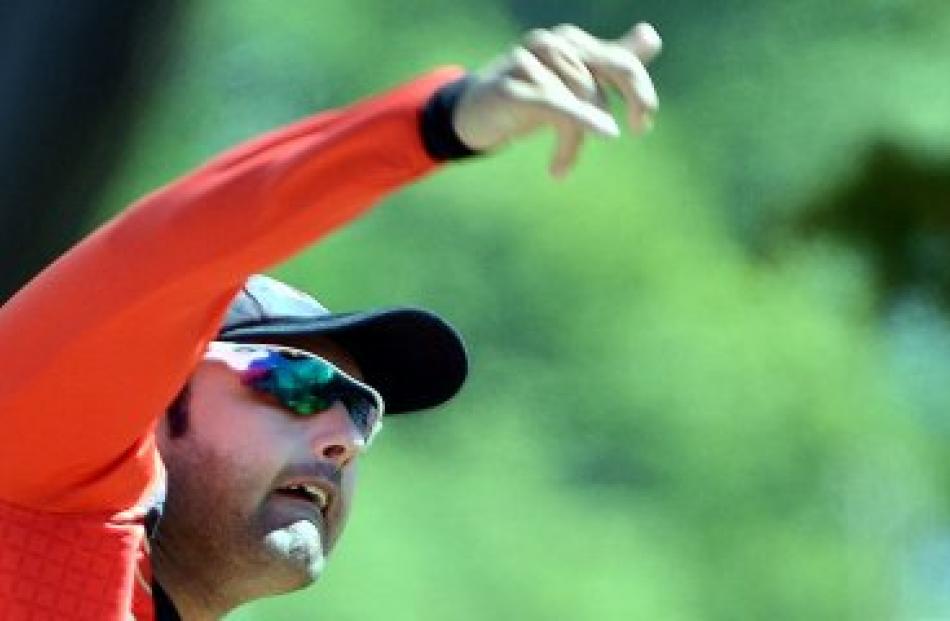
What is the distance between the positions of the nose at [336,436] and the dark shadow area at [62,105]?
85cm

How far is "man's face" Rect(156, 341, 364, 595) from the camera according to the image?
1.36m

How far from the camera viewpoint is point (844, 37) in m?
2.59

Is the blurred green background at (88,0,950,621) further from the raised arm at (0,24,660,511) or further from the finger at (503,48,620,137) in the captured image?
the finger at (503,48,620,137)

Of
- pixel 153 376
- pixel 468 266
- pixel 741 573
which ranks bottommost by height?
pixel 741 573

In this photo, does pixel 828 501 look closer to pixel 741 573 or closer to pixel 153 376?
pixel 741 573

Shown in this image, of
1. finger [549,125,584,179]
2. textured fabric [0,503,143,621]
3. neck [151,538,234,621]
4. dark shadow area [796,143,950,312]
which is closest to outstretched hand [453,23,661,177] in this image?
finger [549,125,584,179]

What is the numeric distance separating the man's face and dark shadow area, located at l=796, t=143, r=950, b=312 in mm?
1233

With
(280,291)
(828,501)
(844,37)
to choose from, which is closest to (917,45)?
(844,37)

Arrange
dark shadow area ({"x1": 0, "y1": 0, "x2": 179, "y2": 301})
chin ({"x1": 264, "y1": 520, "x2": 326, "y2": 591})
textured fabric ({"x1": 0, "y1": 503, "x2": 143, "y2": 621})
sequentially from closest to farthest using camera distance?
textured fabric ({"x1": 0, "y1": 503, "x2": 143, "y2": 621})
chin ({"x1": 264, "y1": 520, "x2": 326, "y2": 591})
dark shadow area ({"x1": 0, "y1": 0, "x2": 179, "y2": 301})

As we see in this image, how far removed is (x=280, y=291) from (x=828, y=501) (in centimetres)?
108

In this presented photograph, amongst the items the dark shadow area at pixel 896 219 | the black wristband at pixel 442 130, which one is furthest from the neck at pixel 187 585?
the dark shadow area at pixel 896 219

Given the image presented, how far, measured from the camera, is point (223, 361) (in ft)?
4.58

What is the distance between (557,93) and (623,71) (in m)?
0.03

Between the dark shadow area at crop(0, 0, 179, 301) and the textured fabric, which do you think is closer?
the textured fabric
